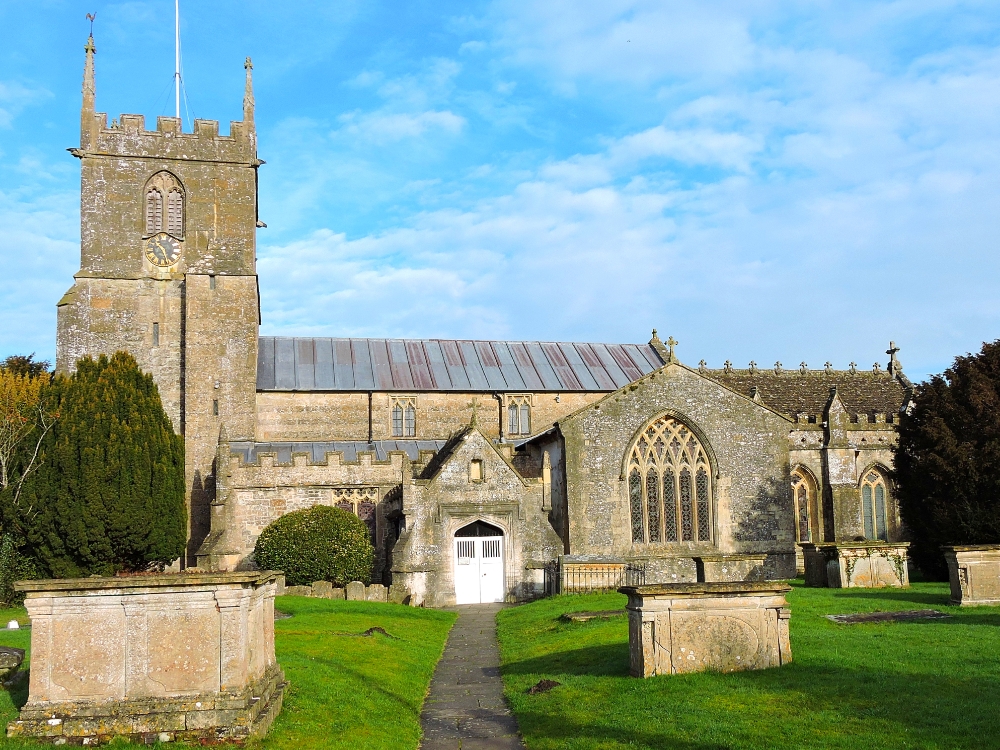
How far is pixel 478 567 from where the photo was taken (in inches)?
1160

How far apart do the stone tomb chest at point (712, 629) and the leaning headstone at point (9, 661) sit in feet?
28.7

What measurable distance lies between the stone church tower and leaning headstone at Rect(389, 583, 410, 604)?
443 inches

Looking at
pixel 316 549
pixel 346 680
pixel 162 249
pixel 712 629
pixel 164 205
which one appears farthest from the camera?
pixel 164 205

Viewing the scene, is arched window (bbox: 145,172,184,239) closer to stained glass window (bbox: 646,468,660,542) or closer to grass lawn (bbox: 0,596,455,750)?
grass lawn (bbox: 0,596,455,750)

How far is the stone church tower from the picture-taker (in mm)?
36844

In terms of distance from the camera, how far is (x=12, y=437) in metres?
29.4

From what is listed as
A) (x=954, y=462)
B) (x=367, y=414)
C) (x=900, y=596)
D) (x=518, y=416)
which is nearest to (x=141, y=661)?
(x=900, y=596)

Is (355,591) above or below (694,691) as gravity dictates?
below

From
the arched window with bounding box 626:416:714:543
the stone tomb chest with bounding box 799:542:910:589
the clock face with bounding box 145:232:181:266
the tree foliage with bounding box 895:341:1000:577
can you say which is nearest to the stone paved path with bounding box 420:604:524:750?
the stone tomb chest with bounding box 799:542:910:589

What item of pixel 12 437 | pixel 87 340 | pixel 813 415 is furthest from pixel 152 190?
pixel 813 415

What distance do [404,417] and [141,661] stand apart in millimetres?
29820

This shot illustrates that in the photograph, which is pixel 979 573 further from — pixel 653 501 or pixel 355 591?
pixel 355 591

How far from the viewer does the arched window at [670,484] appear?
31203 millimetres

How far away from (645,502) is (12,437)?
20.6 m
